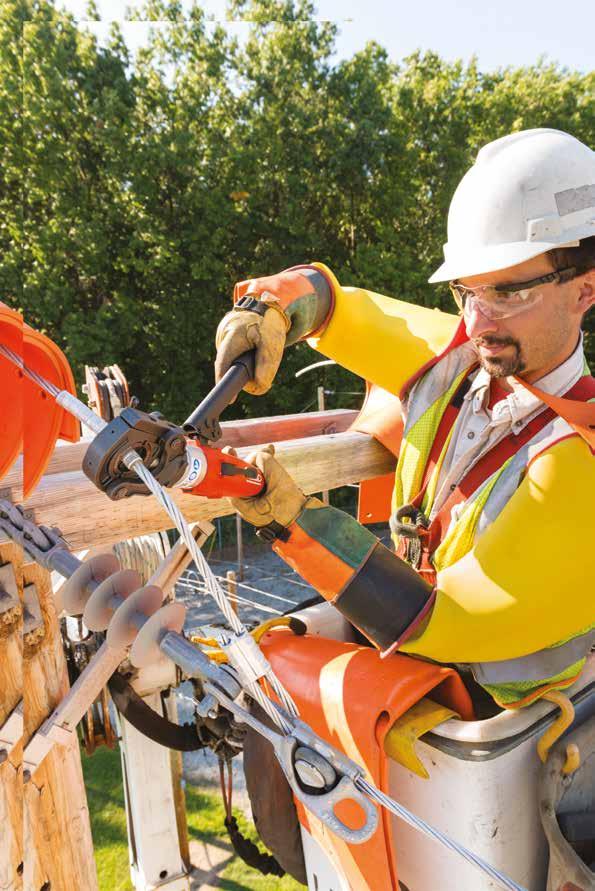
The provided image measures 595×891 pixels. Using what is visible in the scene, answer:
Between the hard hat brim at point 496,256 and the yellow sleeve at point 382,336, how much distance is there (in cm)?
63

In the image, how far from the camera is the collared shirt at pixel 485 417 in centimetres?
190

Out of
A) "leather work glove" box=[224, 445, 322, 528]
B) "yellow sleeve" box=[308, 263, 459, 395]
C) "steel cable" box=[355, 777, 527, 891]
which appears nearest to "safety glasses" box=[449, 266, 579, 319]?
"yellow sleeve" box=[308, 263, 459, 395]

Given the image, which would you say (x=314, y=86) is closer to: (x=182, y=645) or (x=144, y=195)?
(x=144, y=195)

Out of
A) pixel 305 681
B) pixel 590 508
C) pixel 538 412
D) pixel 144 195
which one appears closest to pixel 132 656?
pixel 305 681

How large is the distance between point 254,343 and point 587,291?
3.15 ft

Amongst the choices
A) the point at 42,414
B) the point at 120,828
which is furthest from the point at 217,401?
the point at 120,828

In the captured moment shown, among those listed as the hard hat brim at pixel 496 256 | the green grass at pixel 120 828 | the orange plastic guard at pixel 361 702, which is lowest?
the green grass at pixel 120 828

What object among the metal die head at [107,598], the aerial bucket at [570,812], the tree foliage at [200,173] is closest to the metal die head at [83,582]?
the metal die head at [107,598]

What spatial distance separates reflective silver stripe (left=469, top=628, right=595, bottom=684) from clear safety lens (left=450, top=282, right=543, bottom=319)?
86 centimetres

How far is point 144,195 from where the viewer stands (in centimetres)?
1373

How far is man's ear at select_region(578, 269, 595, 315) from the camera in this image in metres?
1.82

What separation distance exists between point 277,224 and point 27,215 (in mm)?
5118

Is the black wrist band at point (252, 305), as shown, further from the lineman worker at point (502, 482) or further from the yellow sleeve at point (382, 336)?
the yellow sleeve at point (382, 336)

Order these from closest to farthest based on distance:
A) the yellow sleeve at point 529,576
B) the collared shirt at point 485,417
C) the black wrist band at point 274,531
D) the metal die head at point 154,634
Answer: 1. the metal die head at point 154,634
2. the yellow sleeve at point 529,576
3. the black wrist band at point 274,531
4. the collared shirt at point 485,417
